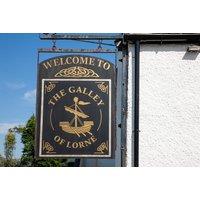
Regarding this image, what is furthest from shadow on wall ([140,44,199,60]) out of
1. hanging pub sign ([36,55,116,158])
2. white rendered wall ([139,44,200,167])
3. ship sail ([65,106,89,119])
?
ship sail ([65,106,89,119])

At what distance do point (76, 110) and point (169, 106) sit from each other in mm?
1963

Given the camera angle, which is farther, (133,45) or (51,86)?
(133,45)

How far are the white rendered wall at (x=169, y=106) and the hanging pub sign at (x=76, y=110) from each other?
84cm

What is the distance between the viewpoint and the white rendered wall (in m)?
8.03

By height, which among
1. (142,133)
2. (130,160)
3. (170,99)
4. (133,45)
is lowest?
(130,160)

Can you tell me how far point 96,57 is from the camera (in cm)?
790

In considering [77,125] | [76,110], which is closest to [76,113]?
[76,110]

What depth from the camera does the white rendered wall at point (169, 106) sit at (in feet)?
26.3

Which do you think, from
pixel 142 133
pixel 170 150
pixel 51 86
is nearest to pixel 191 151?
pixel 170 150

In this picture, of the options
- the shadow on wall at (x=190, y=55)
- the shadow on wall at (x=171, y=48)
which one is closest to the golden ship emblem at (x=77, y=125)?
the shadow on wall at (x=171, y=48)

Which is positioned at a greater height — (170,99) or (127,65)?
(127,65)

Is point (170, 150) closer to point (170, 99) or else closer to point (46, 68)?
point (170, 99)

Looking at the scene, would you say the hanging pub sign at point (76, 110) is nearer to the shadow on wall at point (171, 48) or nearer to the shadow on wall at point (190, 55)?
the shadow on wall at point (171, 48)

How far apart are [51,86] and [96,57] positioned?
1.09 m
